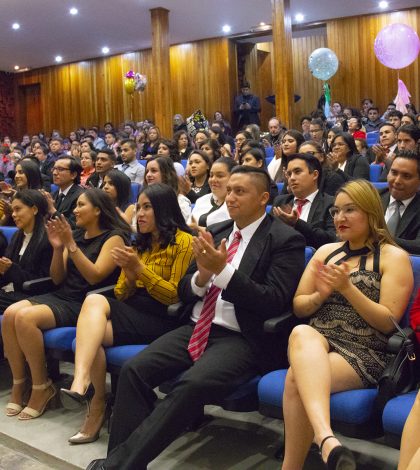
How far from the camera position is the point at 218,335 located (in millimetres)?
2279

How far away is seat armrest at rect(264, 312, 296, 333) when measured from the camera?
6.83ft

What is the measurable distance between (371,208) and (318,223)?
3.52 feet

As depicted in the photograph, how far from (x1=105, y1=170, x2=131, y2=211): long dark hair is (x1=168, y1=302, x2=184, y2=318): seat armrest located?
5.28 ft

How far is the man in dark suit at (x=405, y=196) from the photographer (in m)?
2.82

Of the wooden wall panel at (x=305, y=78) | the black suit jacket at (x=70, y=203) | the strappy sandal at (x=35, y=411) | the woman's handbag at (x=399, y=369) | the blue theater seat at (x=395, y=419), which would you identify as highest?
the wooden wall panel at (x=305, y=78)

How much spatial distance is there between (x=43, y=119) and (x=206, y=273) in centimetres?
1450

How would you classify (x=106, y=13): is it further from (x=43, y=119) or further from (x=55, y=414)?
(x=55, y=414)

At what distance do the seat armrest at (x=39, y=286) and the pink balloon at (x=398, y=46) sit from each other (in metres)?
6.27

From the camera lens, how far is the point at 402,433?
164 cm

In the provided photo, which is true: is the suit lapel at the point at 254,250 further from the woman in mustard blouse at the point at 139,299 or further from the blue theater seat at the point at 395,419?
the blue theater seat at the point at 395,419

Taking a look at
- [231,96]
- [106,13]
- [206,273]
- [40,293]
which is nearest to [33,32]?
[106,13]

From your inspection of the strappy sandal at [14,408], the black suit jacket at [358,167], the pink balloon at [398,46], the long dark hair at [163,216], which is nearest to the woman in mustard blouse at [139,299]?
the long dark hair at [163,216]

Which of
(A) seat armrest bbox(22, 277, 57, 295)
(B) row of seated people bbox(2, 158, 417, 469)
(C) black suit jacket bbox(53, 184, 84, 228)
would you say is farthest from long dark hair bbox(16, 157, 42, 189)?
(B) row of seated people bbox(2, 158, 417, 469)

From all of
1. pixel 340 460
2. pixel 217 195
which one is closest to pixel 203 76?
pixel 217 195
